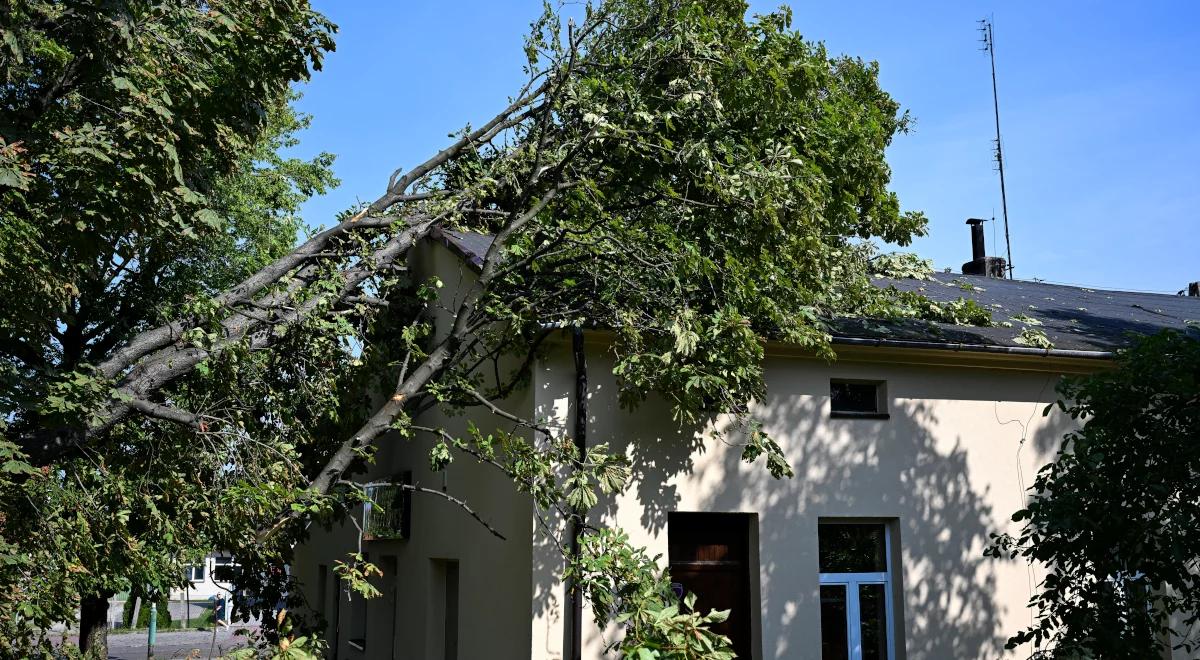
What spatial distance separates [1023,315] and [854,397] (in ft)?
11.4

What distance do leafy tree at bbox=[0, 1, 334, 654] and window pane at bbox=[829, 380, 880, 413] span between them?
21.2ft

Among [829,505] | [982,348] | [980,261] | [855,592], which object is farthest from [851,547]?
[980,261]

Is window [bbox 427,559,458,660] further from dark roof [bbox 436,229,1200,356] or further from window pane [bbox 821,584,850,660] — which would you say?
window pane [bbox 821,584,850,660]

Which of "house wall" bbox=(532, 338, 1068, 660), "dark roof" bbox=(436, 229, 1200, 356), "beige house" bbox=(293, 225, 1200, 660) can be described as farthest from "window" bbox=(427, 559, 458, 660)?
"dark roof" bbox=(436, 229, 1200, 356)

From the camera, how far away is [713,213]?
31.5ft

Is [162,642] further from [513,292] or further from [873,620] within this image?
[873,620]

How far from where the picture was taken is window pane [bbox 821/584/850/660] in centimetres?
1032

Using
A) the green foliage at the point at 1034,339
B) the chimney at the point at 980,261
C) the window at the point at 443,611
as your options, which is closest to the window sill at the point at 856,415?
the green foliage at the point at 1034,339

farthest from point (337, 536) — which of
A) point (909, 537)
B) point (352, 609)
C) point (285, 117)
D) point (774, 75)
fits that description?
point (774, 75)

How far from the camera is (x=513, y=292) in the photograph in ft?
33.3

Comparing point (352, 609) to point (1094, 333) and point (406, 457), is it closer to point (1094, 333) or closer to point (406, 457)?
point (406, 457)

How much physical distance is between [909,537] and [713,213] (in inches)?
164

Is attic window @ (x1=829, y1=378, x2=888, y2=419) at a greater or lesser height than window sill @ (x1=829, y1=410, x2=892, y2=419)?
greater

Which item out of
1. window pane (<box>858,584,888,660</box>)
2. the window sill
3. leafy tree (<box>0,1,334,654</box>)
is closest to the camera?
leafy tree (<box>0,1,334,654</box>)
